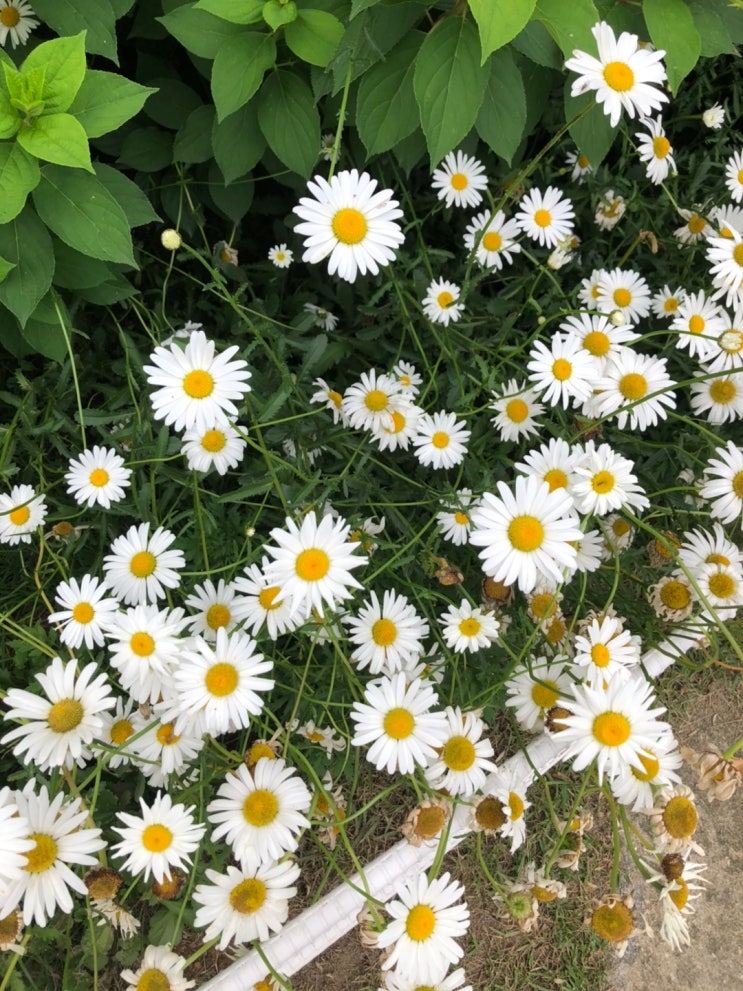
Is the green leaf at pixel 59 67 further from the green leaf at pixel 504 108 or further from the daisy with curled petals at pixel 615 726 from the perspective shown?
the daisy with curled petals at pixel 615 726

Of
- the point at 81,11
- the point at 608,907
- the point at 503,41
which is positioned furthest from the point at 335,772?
the point at 81,11

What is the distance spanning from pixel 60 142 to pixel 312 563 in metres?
0.77

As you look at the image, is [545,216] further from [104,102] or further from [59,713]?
[59,713]

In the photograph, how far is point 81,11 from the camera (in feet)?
4.31

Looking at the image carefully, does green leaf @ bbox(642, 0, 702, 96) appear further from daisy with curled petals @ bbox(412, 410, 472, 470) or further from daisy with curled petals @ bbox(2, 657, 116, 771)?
daisy with curled petals @ bbox(2, 657, 116, 771)

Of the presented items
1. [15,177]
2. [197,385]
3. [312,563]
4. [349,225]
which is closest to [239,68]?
[349,225]

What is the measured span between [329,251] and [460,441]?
530 mm

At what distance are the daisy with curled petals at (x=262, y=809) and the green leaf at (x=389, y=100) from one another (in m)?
1.20

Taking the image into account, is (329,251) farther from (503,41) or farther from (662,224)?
(662,224)

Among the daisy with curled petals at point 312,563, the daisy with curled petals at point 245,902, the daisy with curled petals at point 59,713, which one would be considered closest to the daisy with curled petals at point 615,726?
the daisy with curled petals at point 312,563

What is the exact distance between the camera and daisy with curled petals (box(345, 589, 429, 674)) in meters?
1.50

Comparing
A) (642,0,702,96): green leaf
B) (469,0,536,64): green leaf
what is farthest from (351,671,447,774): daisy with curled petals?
(642,0,702,96): green leaf

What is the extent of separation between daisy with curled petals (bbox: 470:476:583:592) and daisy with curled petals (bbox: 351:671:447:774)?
26 cm

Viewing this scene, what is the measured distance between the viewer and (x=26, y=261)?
4.38ft
